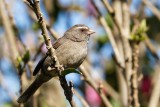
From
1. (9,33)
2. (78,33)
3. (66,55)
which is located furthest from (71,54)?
(9,33)

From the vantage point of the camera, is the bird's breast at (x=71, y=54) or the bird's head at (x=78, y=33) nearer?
the bird's breast at (x=71, y=54)

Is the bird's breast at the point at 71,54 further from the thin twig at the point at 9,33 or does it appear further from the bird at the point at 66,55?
the thin twig at the point at 9,33

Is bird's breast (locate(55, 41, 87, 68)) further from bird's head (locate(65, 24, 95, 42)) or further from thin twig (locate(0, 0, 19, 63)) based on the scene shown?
thin twig (locate(0, 0, 19, 63))

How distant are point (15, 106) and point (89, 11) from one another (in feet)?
5.39

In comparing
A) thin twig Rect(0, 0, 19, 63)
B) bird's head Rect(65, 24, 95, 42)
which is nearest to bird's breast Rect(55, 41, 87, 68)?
bird's head Rect(65, 24, 95, 42)

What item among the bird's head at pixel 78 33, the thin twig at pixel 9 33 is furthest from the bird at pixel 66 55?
the thin twig at pixel 9 33

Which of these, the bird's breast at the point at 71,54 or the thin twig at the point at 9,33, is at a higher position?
the thin twig at the point at 9,33

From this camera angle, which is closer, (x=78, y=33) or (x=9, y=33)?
(x=78, y=33)

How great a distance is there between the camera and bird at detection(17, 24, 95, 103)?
13.0 ft

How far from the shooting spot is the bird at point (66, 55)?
156 inches

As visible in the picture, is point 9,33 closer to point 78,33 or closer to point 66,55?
point 78,33

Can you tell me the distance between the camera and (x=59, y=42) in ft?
13.6

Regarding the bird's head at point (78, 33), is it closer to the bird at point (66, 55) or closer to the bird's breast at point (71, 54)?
the bird at point (66, 55)

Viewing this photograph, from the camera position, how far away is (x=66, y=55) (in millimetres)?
3988
